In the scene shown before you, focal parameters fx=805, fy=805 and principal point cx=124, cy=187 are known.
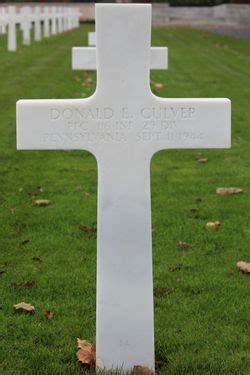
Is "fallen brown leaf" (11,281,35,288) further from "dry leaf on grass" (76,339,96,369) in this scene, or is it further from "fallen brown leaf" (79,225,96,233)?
"fallen brown leaf" (79,225,96,233)

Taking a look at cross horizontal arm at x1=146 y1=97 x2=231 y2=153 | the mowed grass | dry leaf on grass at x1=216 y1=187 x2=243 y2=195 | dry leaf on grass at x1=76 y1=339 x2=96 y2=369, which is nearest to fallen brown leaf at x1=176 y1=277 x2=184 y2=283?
the mowed grass

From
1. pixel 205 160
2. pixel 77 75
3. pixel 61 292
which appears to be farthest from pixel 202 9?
pixel 61 292

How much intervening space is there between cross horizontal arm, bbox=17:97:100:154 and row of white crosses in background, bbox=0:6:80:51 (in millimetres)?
15727

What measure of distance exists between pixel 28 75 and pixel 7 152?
5.94 m

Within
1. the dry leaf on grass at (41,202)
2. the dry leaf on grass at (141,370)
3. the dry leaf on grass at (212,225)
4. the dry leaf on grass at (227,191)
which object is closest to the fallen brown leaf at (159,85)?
the dry leaf on grass at (227,191)

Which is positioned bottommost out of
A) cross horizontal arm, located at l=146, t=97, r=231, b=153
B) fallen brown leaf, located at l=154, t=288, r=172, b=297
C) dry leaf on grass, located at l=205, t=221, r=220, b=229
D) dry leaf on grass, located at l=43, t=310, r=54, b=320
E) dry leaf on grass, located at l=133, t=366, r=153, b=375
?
dry leaf on grass, located at l=205, t=221, r=220, b=229

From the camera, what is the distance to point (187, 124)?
3541mm

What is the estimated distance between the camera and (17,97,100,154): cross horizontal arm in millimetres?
3461

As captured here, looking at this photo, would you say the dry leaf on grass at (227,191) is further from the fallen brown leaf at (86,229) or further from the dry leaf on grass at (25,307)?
the dry leaf on grass at (25,307)

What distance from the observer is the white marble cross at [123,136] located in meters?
3.42

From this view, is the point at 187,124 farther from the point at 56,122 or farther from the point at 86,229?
the point at 86,229

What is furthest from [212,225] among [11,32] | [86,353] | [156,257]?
[11,32]

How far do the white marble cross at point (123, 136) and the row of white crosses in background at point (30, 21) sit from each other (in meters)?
15.7

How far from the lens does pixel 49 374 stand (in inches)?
147
